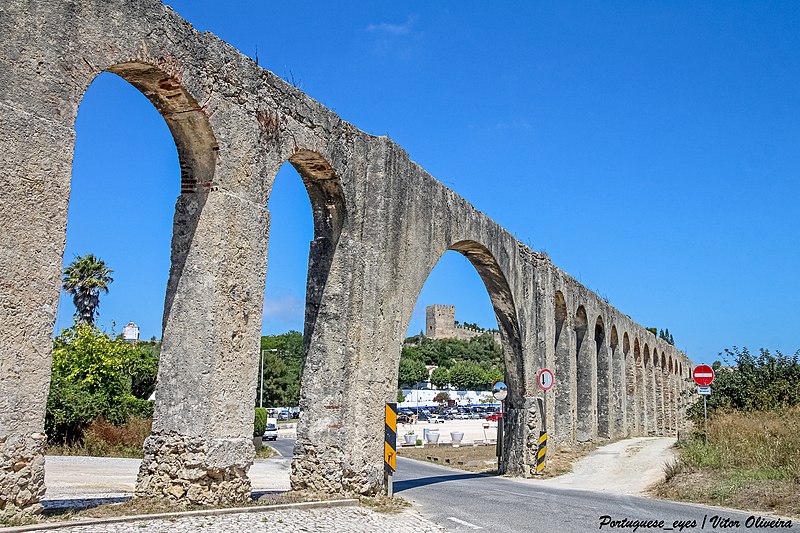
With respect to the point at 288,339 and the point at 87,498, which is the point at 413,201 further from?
the point at 288,339

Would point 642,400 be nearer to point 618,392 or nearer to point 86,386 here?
point 618,392

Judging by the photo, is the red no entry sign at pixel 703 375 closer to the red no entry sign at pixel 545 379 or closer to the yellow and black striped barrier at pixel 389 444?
the red no entry sign at pixel 545 379

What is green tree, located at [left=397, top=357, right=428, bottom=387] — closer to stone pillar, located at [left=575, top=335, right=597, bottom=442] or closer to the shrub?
the shrub

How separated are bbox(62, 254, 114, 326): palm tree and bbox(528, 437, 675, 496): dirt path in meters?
26.2

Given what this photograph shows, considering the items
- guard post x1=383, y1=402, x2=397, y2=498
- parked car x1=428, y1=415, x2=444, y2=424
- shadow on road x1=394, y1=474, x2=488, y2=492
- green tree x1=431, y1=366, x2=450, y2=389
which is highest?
green tree x1=431, y1=366, x2=450, y2=389

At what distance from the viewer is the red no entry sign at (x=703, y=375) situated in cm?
1468

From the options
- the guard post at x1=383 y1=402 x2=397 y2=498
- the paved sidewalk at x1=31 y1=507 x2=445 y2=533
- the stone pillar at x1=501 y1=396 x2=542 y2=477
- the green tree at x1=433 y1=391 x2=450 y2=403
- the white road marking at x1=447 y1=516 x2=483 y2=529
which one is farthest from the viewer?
the green tree at x1=433 y1=391 x2=450 y2=403

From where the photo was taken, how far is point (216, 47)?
28.9 feet

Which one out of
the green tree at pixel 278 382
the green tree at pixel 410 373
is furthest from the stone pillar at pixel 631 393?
the green tree at pixel 410 373

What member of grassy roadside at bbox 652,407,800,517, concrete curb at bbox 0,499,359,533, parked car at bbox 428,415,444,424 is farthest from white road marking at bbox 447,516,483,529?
parked car at bbox 428,415,444,424

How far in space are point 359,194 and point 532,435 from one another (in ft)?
28.8

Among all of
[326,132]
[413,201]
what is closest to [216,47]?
[326,132]

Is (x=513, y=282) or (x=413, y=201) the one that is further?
(x=513, y=282)

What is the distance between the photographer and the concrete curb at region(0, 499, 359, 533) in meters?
6.08
